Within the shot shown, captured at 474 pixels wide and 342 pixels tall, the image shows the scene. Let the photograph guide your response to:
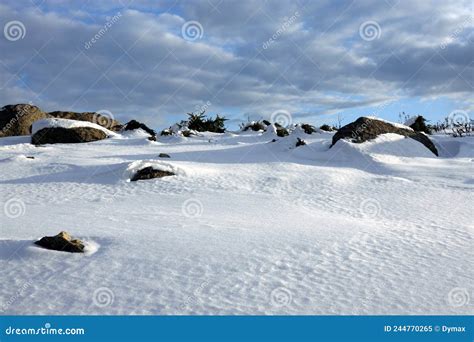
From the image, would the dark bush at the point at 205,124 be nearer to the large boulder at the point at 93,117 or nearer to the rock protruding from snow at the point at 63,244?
the large boulder at the point at 93,117

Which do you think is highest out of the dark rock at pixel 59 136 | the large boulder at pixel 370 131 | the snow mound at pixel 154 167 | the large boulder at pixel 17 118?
the large boulder at pixel 17 118

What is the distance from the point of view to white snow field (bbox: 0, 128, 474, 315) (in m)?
3.41

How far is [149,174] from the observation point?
8.73 m

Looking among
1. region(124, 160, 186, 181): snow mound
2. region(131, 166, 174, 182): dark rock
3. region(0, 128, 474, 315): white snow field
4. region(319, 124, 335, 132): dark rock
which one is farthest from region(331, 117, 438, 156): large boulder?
region(131, 166, 174, 182): dark rock

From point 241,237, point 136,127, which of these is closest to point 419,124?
point 136,127

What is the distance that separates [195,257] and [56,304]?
1320 mm

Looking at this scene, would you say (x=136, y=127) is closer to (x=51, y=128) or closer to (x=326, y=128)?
(x=51, y=128)

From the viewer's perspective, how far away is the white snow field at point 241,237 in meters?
3.41

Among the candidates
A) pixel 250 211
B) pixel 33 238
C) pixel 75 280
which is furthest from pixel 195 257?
pixel 250 211

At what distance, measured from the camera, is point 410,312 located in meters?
3.22

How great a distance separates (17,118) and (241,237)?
657 inches

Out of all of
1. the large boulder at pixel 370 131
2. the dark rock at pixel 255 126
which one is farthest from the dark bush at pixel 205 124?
the large boulder at pixel 370 131

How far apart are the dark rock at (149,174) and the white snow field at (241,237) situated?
0.55ft

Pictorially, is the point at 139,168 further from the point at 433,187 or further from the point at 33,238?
the point at 433,187
